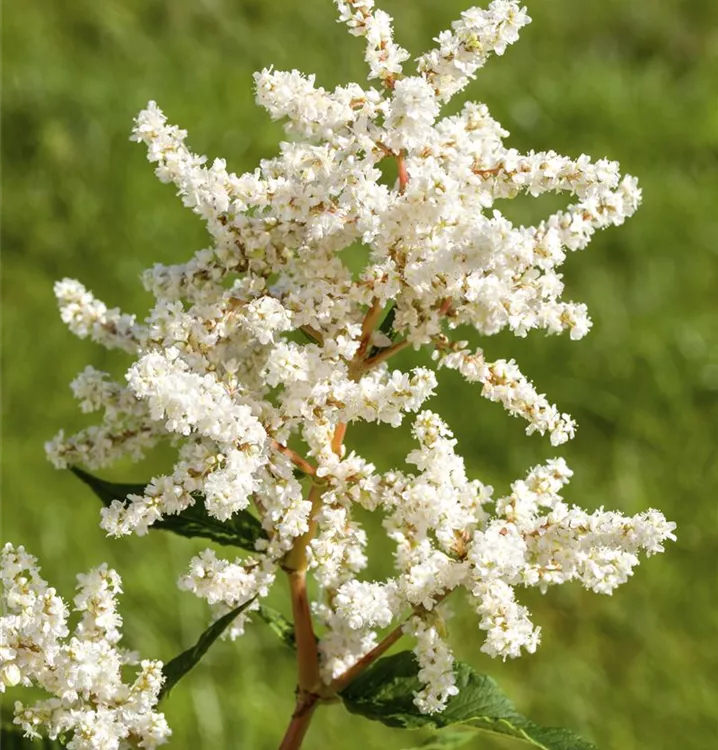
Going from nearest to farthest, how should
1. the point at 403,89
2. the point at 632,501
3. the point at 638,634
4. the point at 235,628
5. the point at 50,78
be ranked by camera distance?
the point at 403,89 < the point at 235,628 < the point at 638,634 < the point at 632,501 < the point at 50,78

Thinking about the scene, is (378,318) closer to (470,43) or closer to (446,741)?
(470,43)

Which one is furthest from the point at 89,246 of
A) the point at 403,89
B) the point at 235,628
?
the point at 403,89

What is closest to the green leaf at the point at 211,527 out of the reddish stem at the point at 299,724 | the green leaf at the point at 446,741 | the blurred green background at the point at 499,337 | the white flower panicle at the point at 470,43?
A: the reddish stem at the point at 299,724

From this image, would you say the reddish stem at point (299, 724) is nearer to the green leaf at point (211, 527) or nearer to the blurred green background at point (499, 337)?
the green leaf at point (211, 527)

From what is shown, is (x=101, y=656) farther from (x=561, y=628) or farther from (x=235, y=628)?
(x=561, y=628)

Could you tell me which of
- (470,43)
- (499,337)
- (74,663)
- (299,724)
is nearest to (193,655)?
(74,663)

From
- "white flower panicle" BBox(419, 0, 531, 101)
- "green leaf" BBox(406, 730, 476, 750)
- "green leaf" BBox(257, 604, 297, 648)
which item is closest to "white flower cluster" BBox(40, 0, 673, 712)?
"white flower panicle" BBox(419, 0, 531, 101)
